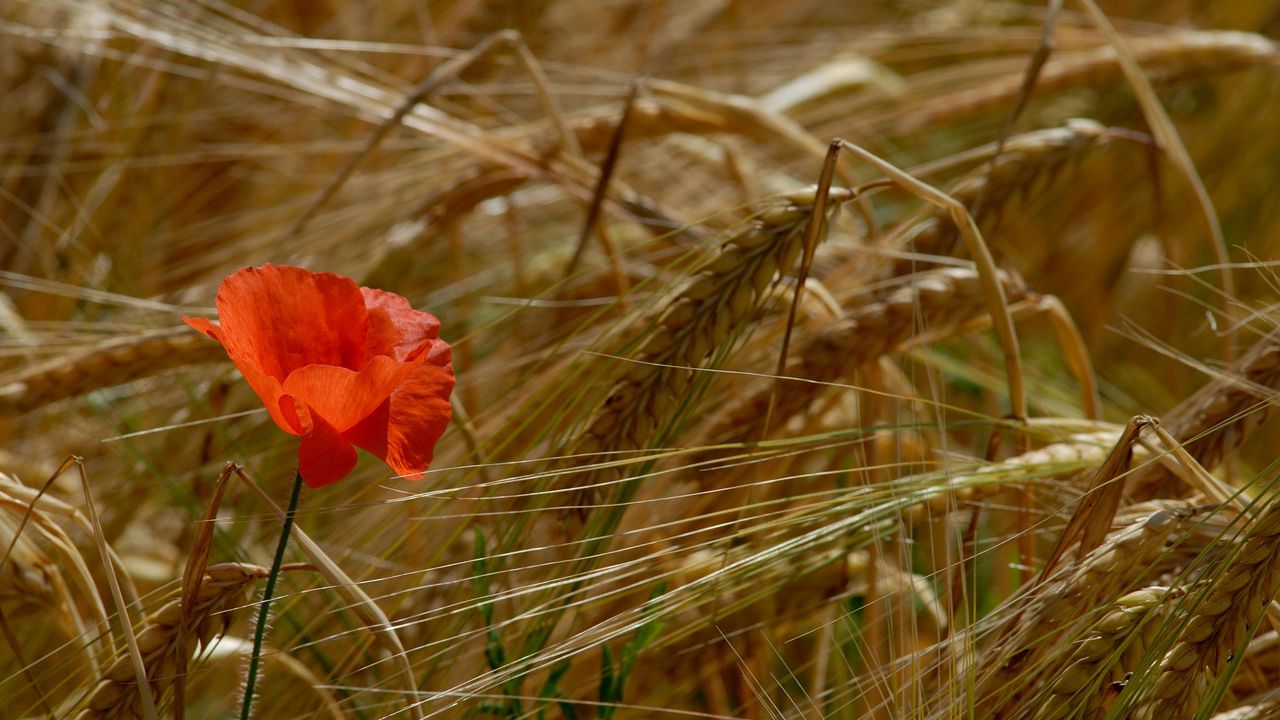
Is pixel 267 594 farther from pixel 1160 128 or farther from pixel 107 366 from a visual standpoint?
pixel 1160 128

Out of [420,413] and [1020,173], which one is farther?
[1020,173]

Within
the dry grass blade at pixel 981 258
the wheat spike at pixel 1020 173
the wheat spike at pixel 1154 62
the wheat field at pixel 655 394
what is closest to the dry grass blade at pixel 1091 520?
the wheat field at pixel 655 394

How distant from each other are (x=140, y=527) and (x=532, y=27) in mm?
629

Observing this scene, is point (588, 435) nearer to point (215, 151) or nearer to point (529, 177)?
point (529, 177)

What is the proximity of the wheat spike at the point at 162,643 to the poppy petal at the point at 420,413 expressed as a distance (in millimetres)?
88

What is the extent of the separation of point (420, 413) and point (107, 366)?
1.33 ft

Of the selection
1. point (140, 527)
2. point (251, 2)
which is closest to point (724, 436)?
point (140, 527)

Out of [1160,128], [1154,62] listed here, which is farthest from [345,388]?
[1154,62]

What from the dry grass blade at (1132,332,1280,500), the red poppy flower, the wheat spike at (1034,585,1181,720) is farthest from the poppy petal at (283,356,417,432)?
the dry grass blade at (1132,332,1280,500)

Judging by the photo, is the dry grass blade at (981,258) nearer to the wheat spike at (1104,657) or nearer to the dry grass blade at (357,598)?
the wheat spike at (1104,657)

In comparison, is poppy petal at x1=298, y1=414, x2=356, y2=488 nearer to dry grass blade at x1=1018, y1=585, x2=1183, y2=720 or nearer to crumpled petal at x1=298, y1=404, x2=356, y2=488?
crumpled petal at x1=298, y1=404, x2=356, y2=488

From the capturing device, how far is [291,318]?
39cm

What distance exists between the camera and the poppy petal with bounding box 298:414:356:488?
1.19 ft

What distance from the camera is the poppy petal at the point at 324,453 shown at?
1.19 ft
